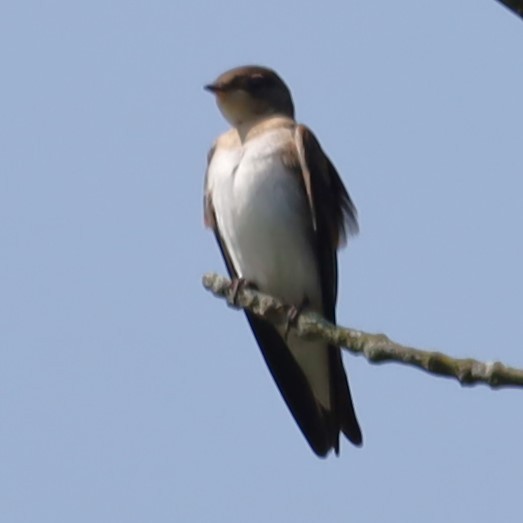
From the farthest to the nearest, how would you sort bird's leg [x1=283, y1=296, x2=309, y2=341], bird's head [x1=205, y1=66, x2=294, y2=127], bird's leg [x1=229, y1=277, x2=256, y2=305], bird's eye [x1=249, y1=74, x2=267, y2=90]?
1. bird's eye [x1=249, y1=74, x2=267, y2=90]
2. bird's head [x1=205, y1=66, x2=294, y2=127]
3. bird's leg [x1=283, y1=296, x2=309, y2=341]
4. bird's leg [x1=229, y1=277, x2=256, y2=305]

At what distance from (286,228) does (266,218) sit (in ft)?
0.53

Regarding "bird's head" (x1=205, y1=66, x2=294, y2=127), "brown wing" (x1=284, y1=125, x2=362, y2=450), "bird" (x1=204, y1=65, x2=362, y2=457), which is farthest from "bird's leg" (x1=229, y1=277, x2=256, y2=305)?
"bird's head" (x1=205, y1=66, x2=294, y2=127)

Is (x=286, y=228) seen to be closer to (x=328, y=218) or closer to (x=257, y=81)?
(x=328, y=218)

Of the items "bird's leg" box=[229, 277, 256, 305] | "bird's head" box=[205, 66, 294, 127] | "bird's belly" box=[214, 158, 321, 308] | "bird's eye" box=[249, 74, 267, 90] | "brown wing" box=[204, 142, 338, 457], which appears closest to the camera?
"bird's leg" box=[229, 277, 256, 305]

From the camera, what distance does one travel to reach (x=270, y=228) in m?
7.52

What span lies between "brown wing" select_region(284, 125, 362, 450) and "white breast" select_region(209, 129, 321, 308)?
5cm

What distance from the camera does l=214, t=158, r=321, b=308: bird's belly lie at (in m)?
7.48

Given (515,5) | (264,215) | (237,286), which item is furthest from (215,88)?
(515,5)

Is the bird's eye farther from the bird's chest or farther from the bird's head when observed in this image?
the bird's chest

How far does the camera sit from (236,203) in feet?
24.6

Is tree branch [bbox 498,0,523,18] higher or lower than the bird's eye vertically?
lower

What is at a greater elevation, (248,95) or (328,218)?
(248,95)

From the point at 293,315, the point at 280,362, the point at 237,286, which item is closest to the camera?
the point at 293,315

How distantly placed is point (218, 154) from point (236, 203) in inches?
18.0
